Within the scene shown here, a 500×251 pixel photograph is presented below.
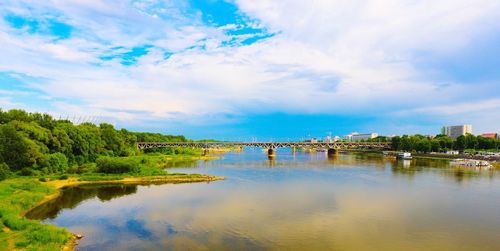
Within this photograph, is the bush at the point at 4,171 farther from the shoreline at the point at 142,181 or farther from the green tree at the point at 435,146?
the green tree at the point at 435,146

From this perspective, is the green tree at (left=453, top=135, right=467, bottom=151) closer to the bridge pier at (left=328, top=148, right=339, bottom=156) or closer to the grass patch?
the bridge pier at (left=328, top=148, right=339, bottom=156)

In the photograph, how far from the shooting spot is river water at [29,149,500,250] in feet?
73.0

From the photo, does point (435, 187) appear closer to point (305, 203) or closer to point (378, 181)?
point (378, 181)

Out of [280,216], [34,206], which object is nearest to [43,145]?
[34,206]

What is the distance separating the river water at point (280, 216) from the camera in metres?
22.2

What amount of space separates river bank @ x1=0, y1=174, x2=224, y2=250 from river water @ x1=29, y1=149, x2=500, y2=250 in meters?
1.34

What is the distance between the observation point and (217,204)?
33.5 m

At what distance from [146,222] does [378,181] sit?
36744mm

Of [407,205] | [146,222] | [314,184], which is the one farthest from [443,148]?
[146,222]

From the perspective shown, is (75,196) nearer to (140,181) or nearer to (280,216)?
(140,181)

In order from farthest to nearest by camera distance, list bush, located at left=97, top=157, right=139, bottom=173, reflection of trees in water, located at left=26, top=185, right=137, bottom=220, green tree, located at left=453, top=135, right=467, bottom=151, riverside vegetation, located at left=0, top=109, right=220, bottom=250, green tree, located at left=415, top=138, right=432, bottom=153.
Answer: green tree, located at left=415, top=138, right=432, bottom=153, green tree, located at left=453, top=135, right=467, bottom=151, bush, located at left=97, top=157, right=139, bottom=173, reflection of trees in water, located at left=26, top=185, right=137, bottom=220, riverside vegetation, located at left=0, top=109, right=220, bottom=250

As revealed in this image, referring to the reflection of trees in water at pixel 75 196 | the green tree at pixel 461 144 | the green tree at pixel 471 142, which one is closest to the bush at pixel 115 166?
the reflection of trees in water at pixel 75 196

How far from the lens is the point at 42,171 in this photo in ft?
153

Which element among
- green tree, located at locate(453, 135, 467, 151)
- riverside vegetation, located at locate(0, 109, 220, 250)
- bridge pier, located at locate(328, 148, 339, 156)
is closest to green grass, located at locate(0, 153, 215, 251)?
riverside vegetation, located at locate(0, 109, 220, 250)
